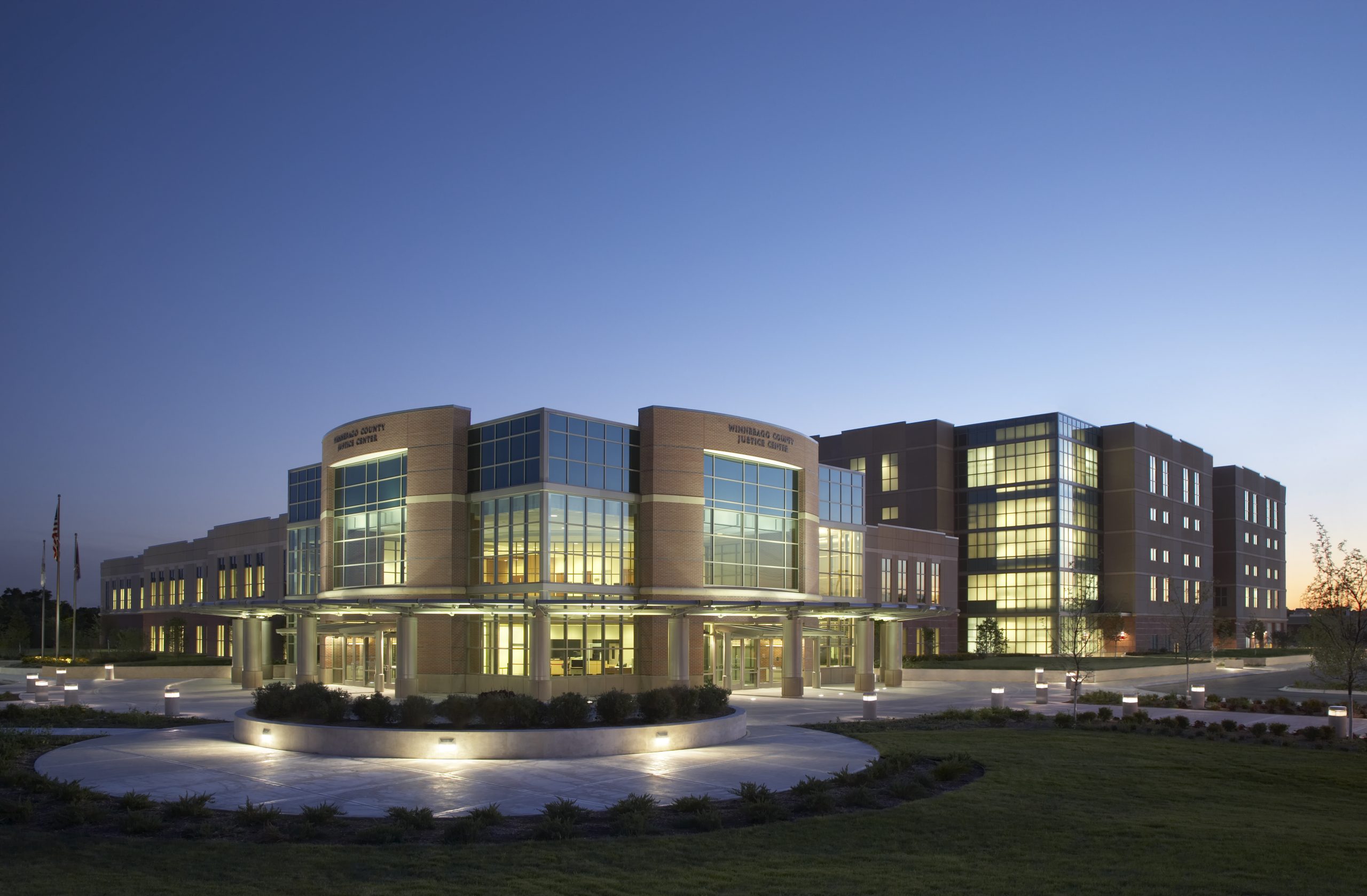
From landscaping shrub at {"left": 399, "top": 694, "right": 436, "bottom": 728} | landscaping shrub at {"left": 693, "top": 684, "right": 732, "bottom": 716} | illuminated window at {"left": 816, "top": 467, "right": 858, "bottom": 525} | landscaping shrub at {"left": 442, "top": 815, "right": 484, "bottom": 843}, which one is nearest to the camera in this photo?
landscaping shrub at {"left": 442, "top": 815, "right": 484, "bottom": 843}

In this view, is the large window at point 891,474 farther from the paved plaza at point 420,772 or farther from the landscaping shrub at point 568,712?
the landscaping shrub at point 568,712

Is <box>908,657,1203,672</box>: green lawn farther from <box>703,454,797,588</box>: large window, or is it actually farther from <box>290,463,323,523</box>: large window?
<box>290,463,323,523</box>: large window

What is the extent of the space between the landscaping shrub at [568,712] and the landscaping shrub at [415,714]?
2.46 metres

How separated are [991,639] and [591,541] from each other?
5412 centimetres

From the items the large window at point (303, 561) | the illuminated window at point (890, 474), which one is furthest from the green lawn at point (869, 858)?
the illuminated window at point (890, 474)

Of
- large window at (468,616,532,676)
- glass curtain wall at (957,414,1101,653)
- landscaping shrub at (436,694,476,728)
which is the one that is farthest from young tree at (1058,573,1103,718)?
landscaping shrub at (436,694,476,728)

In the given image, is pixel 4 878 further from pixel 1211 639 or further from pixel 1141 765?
pixel 1211 639

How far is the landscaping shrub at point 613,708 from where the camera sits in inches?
907

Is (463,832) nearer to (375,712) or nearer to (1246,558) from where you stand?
(375,712)

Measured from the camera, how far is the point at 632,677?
42000mm

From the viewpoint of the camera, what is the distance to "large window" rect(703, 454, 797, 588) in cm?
4506

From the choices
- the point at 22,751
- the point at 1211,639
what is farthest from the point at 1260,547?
the point at 22,751

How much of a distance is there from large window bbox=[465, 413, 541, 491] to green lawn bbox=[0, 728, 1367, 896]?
86.8 feet

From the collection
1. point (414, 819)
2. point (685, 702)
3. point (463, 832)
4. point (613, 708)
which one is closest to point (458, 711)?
point (613, 708)
